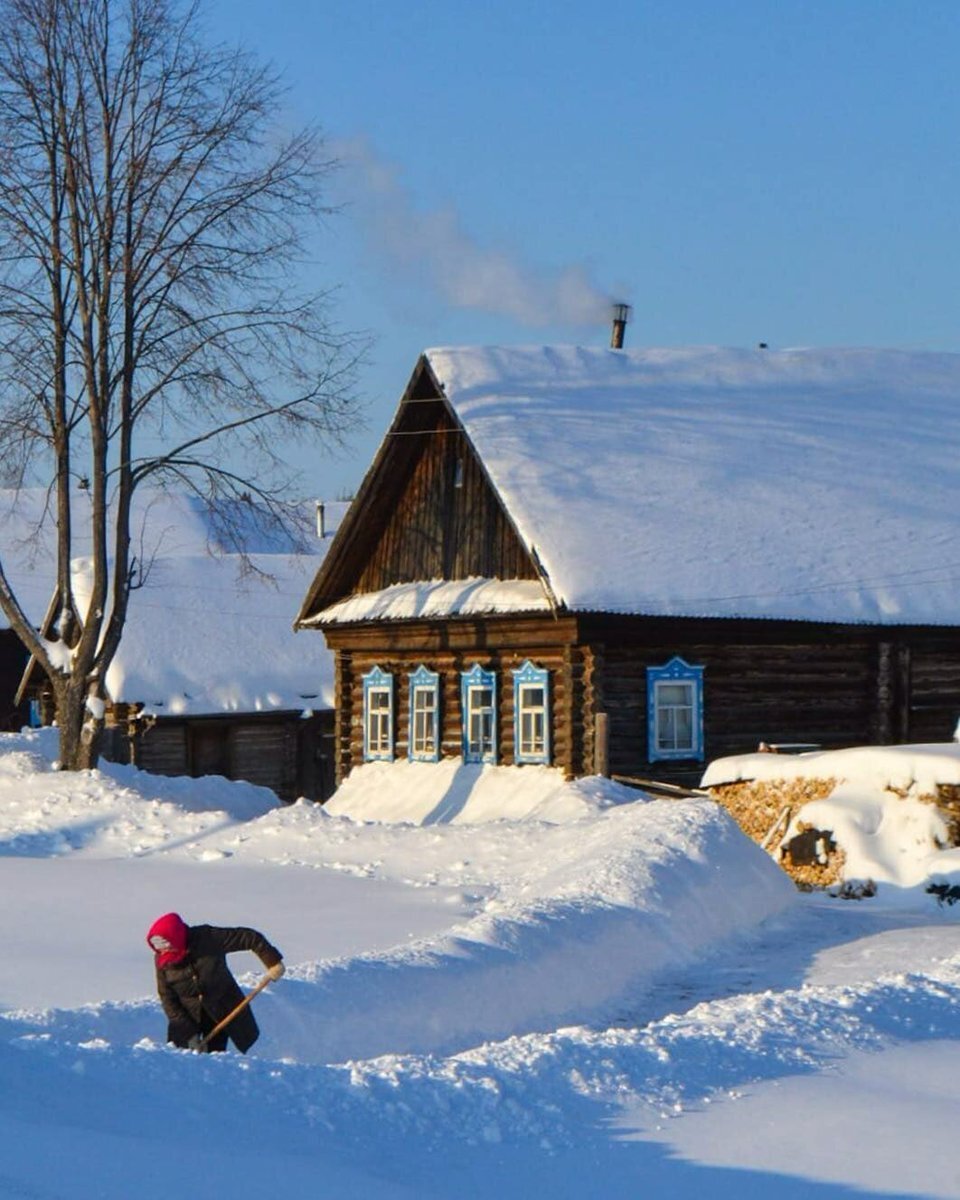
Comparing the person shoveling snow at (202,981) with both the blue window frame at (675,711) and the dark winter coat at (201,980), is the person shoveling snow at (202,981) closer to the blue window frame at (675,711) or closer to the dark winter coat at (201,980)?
the dark winter coat at (201,980)

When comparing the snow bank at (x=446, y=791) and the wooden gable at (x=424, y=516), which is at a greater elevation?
the wooden gable at (x=424, y=516)

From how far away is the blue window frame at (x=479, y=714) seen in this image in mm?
26625

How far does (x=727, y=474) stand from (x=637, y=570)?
3.79 metres

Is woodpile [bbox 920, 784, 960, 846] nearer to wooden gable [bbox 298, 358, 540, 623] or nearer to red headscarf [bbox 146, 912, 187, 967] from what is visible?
wooden gable [bbox 298, 358, 540, 623]

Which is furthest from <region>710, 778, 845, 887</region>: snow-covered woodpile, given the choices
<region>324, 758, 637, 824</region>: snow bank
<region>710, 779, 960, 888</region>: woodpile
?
<region>324, 758, 637, 824</region>: snow bank

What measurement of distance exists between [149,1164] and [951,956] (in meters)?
9.32

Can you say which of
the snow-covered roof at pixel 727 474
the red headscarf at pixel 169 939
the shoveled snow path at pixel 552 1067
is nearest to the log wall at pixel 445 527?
the snow-covered roof at pixel 727 474

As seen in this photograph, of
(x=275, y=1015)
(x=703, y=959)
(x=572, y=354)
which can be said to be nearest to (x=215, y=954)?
(x=275, y=1015)

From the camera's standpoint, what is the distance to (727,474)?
28.2 metres

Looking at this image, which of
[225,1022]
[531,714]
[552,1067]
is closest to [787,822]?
[531,714]

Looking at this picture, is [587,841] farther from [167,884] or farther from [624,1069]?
[624,1069]

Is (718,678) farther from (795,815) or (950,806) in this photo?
(950,806)

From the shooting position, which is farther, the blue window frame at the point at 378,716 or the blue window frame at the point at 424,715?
the blue window frame at the point at 378,716

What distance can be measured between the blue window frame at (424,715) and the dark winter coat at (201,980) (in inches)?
717
